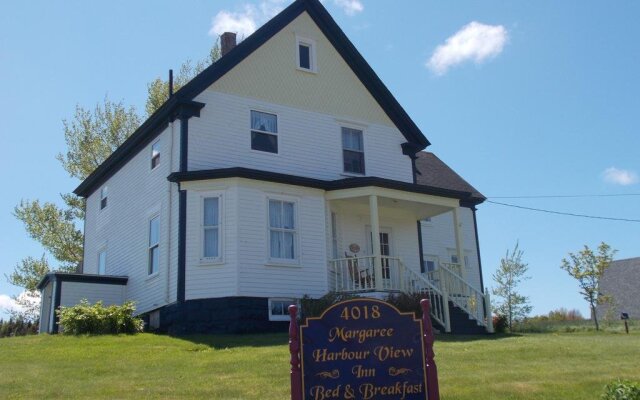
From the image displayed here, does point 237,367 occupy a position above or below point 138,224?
below

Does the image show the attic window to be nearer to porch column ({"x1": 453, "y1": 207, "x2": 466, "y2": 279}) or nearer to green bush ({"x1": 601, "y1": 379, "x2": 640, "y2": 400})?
porch column ({"x1": 453, "y1": 207, "x2": 466, "y2": 279})

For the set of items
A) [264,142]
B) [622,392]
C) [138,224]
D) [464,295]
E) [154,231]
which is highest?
[264,142]

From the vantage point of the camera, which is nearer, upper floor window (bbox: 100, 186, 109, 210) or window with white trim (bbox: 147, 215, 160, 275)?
window with white trim (bbox: 147, 215, 160, 275)

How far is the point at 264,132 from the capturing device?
21.0 metres

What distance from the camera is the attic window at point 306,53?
73.9 ft

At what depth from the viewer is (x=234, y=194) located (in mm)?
18766

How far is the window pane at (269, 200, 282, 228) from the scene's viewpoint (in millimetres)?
19428

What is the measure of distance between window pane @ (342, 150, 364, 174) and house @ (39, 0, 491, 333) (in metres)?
0.04

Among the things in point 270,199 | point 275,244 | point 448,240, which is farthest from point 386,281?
point 448,240

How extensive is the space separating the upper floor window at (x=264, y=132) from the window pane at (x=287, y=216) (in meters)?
2.04

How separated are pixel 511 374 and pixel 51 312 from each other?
14.5 metres

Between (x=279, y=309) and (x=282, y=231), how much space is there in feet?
6.83

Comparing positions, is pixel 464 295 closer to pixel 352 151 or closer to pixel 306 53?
pixel 352 151

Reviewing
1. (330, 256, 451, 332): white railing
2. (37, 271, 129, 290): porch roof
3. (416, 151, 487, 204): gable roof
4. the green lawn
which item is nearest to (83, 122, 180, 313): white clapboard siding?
(37, 271, 129, 290): porch roof
